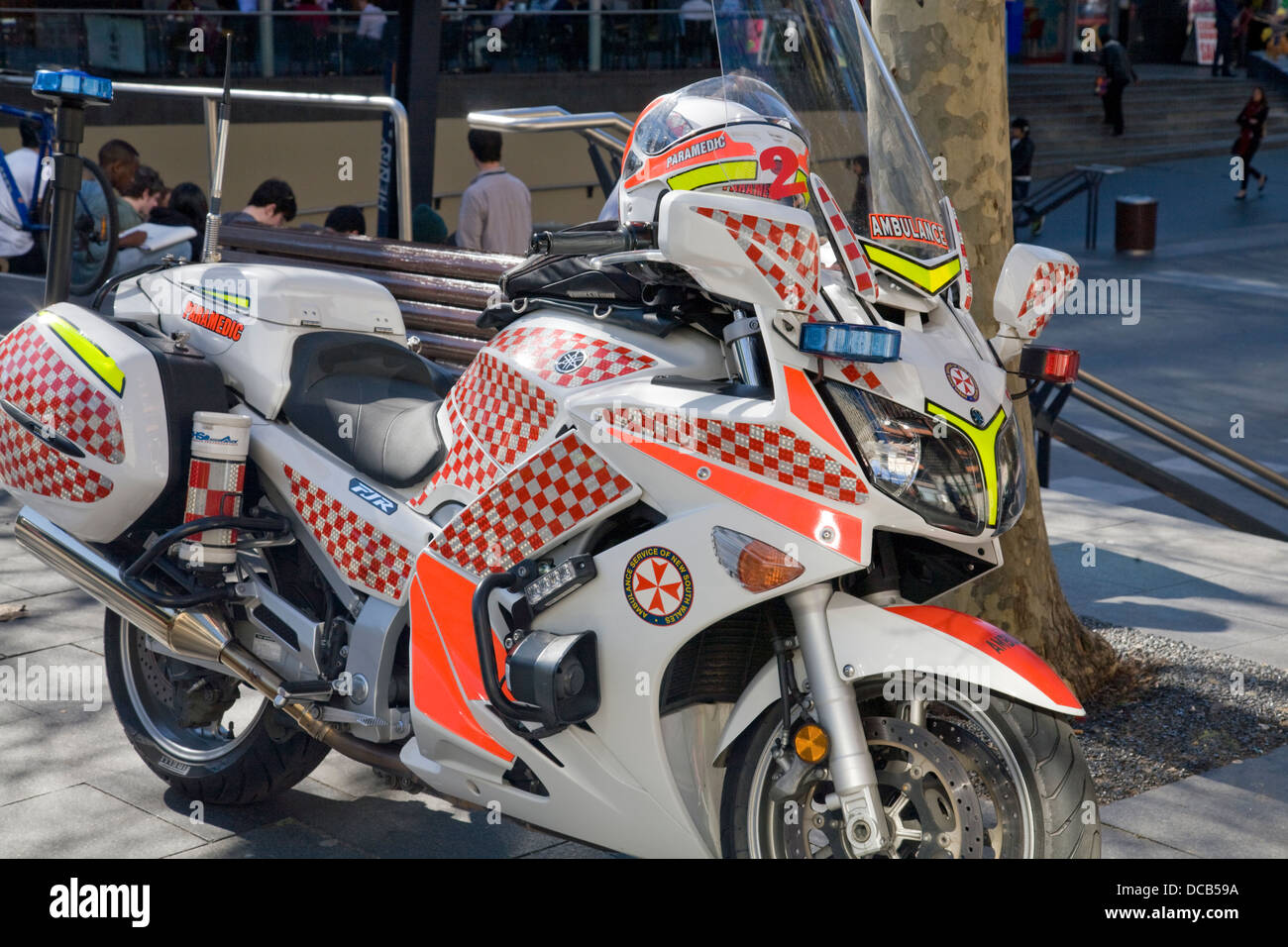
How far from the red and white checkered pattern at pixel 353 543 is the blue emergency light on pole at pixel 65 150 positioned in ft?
3.91

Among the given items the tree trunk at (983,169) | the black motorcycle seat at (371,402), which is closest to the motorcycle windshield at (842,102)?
the black motorcycle seat at (371,402)

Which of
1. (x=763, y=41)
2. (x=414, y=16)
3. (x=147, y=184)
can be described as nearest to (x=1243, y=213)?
(x=414, y=16)

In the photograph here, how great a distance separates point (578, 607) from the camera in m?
3.09

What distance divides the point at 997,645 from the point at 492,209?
6.80 meters

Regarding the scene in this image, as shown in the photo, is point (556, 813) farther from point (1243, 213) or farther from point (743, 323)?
point (1243, 213)

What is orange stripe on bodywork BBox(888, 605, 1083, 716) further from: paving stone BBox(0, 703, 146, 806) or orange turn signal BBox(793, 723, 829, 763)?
paving stone BBox(0, 703, 146, 806)

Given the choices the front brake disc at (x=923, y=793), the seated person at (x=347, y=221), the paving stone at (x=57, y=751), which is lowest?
the paving stone at (x=57, y=751)

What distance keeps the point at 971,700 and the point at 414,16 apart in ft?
26.4

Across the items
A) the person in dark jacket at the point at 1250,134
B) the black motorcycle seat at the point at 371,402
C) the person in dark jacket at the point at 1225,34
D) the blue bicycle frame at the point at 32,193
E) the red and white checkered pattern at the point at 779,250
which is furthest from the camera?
the person in dark jacket at the point at 1225,34

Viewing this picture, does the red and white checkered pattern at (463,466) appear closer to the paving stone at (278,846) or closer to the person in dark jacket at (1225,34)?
the paving stone at (278,846)

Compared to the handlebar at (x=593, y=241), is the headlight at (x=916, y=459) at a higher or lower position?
lower

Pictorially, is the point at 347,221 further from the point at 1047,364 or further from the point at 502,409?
the point at 1047,364

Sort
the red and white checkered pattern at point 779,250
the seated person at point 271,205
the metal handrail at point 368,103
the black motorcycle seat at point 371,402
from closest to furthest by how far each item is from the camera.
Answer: the red and white checkered pattern at point 779,250 < the black motorcycle seat at point 371,402 < the metal handrail at point 368,103 < the seated person at point 271,205

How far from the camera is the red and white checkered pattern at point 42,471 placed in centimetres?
378
